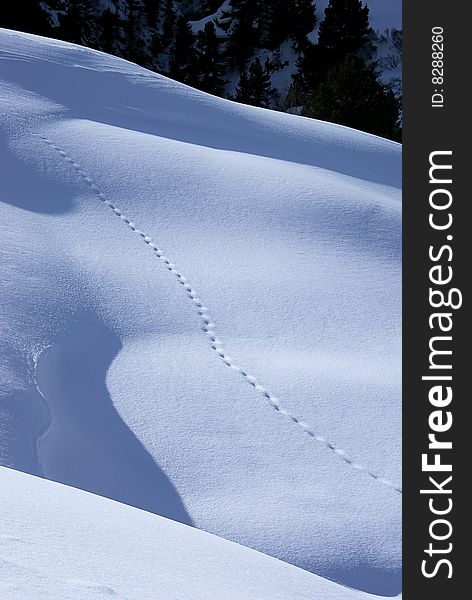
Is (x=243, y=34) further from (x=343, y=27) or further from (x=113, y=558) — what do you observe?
(x=113, y=558)

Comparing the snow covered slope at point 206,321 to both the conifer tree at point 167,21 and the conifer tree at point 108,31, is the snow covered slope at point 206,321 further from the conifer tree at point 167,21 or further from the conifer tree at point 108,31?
the conifer tree at point 167,21

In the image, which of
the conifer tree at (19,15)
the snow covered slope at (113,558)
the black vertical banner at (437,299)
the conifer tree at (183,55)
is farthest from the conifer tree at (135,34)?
the snow covered slope at (113,558)

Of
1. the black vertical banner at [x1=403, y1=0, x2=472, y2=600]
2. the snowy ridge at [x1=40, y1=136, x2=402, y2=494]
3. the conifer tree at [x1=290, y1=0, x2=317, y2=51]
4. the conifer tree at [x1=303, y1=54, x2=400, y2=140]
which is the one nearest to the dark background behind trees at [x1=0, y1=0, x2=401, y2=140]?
the conifer tree at [x1=290, y1=0, x2=317, y2=51]

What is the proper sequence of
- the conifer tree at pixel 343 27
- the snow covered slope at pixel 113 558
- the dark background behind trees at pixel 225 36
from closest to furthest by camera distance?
the snow covered slope at pixel 113 558 → the dark background behind trees at pixel 225 36 → the conifer tree at pixel 343 27

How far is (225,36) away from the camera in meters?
23.0

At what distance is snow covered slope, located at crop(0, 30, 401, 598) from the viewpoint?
2.33 metres

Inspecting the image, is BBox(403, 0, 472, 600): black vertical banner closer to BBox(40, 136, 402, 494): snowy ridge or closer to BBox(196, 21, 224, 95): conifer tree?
BBox(40, 136, 402, 494): snowy ridge

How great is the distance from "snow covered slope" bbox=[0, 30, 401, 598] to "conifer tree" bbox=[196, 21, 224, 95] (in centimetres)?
1688

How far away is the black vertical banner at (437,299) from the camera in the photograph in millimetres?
1810

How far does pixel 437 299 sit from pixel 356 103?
30.1ft

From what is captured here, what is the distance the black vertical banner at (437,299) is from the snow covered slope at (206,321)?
0.37 m

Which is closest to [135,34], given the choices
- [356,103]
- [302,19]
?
[302,19]

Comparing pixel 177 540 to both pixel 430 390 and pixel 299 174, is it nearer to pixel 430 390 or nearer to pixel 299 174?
pixel 430 390

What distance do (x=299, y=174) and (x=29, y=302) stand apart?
6.27 feet
